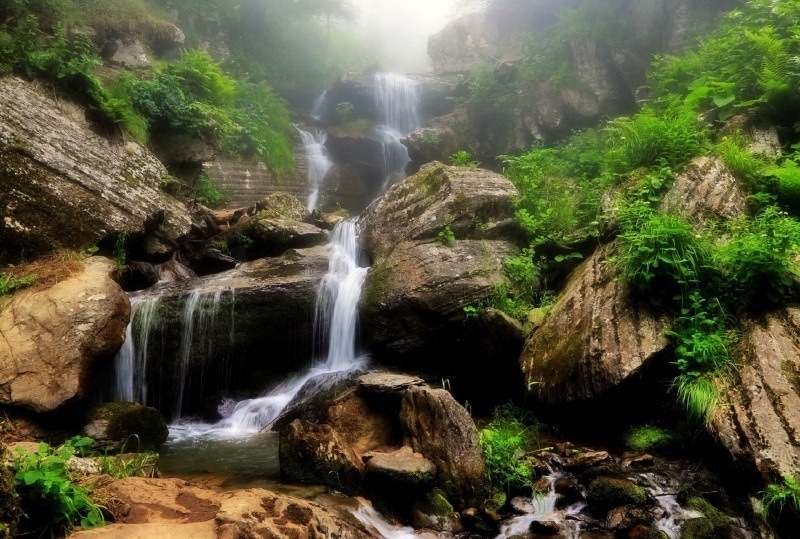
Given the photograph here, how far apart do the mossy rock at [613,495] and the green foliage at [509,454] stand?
657 millimetres

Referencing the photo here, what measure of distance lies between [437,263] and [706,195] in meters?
4.22

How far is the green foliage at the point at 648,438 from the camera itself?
509 centimetres

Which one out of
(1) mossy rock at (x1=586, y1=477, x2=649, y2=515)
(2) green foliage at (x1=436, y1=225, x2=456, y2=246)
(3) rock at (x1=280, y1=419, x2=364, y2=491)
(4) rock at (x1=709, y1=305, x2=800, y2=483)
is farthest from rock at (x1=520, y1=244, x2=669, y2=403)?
(3) rock at (x1=280, y1=419, x2=364, y2=491)

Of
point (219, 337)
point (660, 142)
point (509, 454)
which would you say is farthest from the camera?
point (219, 337)

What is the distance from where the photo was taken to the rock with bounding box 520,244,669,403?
532 cm

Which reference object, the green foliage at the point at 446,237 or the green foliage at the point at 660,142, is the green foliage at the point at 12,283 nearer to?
the green foliage at the point at 446,237

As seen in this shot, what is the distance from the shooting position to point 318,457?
510 cm

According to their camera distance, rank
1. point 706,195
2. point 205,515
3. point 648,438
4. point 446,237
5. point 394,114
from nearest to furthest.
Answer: point 205,515
point 648,438
point 706,195
point 446,237
point 394,114

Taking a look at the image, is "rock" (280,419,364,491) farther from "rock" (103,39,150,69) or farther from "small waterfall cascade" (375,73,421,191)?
"small waterfall cascade" (375,73,421,191)

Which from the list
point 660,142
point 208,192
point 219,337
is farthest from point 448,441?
point 208,192

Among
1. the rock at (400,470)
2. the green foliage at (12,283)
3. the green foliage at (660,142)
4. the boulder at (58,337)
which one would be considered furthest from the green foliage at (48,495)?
the green foliage at (660,142)

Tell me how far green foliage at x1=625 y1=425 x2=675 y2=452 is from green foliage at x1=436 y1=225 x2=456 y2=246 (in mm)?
4165

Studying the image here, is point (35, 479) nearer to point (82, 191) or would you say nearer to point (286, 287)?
point (286, 287)

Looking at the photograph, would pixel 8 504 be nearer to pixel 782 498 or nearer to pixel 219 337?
pixel 782 498
